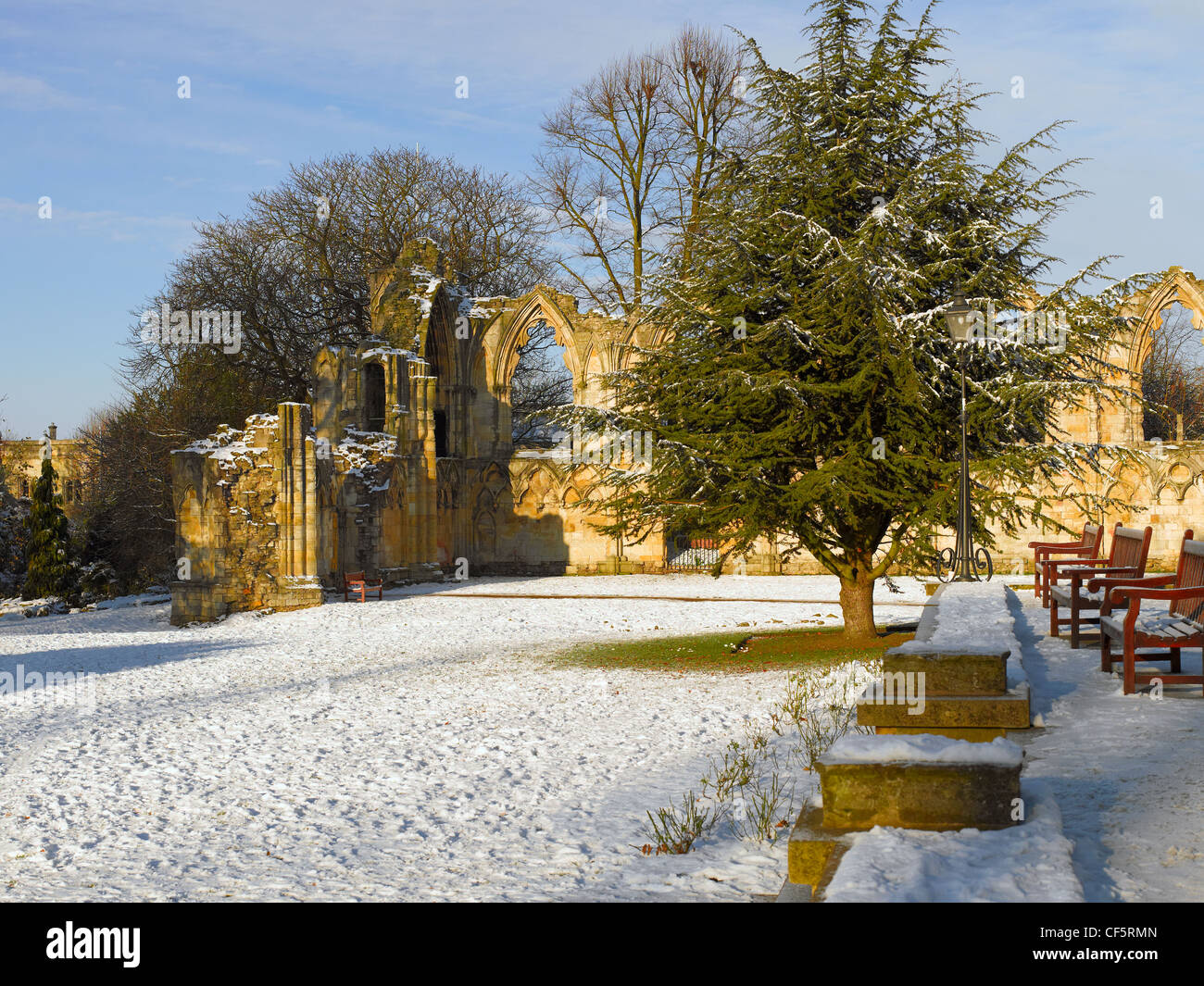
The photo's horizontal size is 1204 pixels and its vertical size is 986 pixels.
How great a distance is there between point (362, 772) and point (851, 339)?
6539 mm

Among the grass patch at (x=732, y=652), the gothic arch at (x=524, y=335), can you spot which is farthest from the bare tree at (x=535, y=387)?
the grass patch at (x=732, y=652)

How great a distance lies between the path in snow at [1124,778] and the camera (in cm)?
414

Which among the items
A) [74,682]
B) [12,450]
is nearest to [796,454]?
[74,682]

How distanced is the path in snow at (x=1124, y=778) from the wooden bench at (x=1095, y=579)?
1.31 metres

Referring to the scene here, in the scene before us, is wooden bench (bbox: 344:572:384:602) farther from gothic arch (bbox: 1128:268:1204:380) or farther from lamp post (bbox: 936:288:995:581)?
gothic arch (bbox: 1128:268:1204:380)

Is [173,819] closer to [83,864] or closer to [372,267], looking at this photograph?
[83,864]

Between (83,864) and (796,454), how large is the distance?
817 cm

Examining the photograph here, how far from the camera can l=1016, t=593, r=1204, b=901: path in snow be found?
Result: 4141 mm

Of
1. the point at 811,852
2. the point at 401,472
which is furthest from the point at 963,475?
the point at 401,472

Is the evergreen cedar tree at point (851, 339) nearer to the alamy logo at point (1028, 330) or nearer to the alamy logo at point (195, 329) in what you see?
the alamy logo at point (1028, 330)

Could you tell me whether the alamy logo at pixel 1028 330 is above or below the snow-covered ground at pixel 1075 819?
above

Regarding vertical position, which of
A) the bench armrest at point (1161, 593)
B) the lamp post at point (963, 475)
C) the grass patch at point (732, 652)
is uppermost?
the lamp post at point (963, 475)

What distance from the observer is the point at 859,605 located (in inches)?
504
